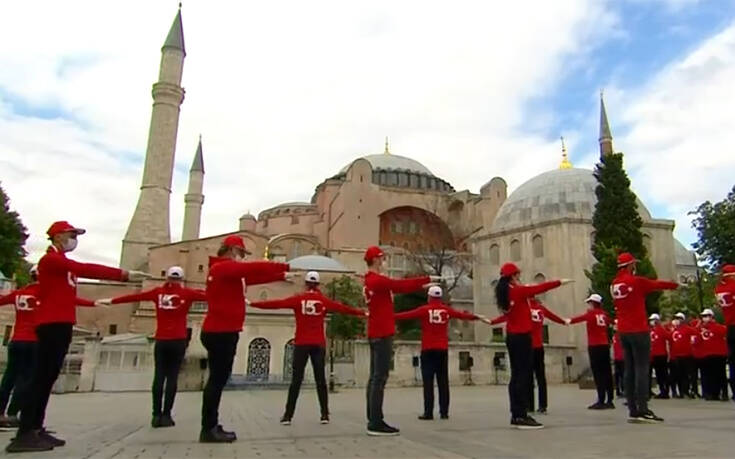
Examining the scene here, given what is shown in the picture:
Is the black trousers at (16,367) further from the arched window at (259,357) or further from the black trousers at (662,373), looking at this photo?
the arched window at (259,357)

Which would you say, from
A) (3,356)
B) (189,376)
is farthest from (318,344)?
(3,356)

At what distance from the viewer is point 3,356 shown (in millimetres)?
26984

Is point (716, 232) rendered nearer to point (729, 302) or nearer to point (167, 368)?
point (729, 302)

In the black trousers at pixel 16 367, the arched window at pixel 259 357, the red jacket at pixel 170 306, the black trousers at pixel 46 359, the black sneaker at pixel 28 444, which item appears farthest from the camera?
the arched window at pixel 259 357

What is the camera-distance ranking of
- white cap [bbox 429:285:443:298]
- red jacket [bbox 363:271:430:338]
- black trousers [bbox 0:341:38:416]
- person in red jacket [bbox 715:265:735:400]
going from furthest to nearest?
person in red jacket [bbox 715:265:735:400]
white cap [bbox 429:285:443:298]
black trousers [bbox 0:341:38:416]
red jacket [bbox 363:271:430:338]

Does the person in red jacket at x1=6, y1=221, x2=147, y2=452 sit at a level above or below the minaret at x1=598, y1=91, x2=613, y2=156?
below

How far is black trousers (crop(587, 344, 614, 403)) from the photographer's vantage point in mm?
9500

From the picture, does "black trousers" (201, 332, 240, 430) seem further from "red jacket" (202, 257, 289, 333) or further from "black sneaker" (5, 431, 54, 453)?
"black sneaker" (5, 431, 54, 453)

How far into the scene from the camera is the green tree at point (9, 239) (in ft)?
126

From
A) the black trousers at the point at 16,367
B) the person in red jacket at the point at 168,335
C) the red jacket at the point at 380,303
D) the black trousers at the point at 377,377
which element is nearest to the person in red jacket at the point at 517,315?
the red jacket at the point at 380,303

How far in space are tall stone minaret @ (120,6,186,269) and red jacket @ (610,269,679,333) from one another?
41.4m

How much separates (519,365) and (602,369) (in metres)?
3.57

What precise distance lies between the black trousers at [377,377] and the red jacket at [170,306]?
2315mm

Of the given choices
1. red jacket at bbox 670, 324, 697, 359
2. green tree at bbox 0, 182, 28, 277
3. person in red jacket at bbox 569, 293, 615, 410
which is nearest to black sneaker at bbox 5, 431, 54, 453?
person in red jacket at bbox 569, 293, 615, 410
